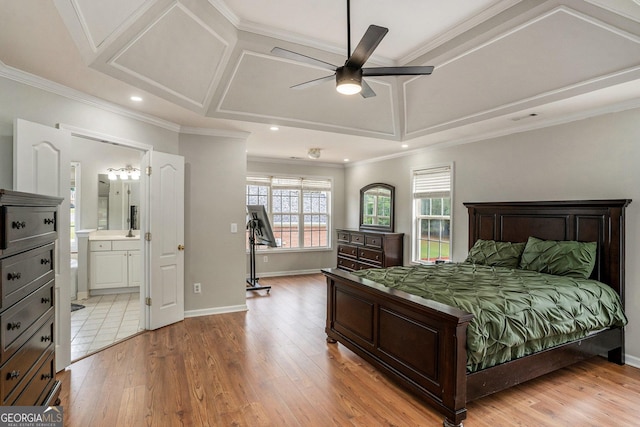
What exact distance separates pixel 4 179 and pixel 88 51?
45.6 inches

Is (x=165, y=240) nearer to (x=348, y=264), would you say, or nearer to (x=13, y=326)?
(x=13, y=326)

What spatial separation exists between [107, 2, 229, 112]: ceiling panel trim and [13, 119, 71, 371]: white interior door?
2.57 feet

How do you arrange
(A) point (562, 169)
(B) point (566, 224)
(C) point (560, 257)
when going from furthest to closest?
(A) point (562, 169), (B) point (566, 224), (C) point (560, 257)

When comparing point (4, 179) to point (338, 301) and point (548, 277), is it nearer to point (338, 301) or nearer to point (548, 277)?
point (338, 301)

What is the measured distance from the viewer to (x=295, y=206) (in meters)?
7.42

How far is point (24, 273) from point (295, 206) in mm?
5806

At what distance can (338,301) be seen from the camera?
3480 millimetres

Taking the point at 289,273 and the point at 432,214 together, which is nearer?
the point at 432,214

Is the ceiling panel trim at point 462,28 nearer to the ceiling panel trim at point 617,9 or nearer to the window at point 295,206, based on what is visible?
the ceiling panel trim at point 617,9

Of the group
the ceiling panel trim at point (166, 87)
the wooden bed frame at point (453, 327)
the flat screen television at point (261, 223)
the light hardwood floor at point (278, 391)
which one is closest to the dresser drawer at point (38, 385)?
the light hardwood floor at point (278, 391)

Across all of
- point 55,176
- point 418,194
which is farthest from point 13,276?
point 418,194

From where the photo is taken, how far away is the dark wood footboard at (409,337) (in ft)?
7.00

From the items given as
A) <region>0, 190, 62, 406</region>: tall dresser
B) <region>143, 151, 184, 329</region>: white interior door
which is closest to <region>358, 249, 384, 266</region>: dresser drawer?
<region>143, 151, 184, 329</region>: white interior door

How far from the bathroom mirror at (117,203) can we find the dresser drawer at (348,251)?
3.86m
